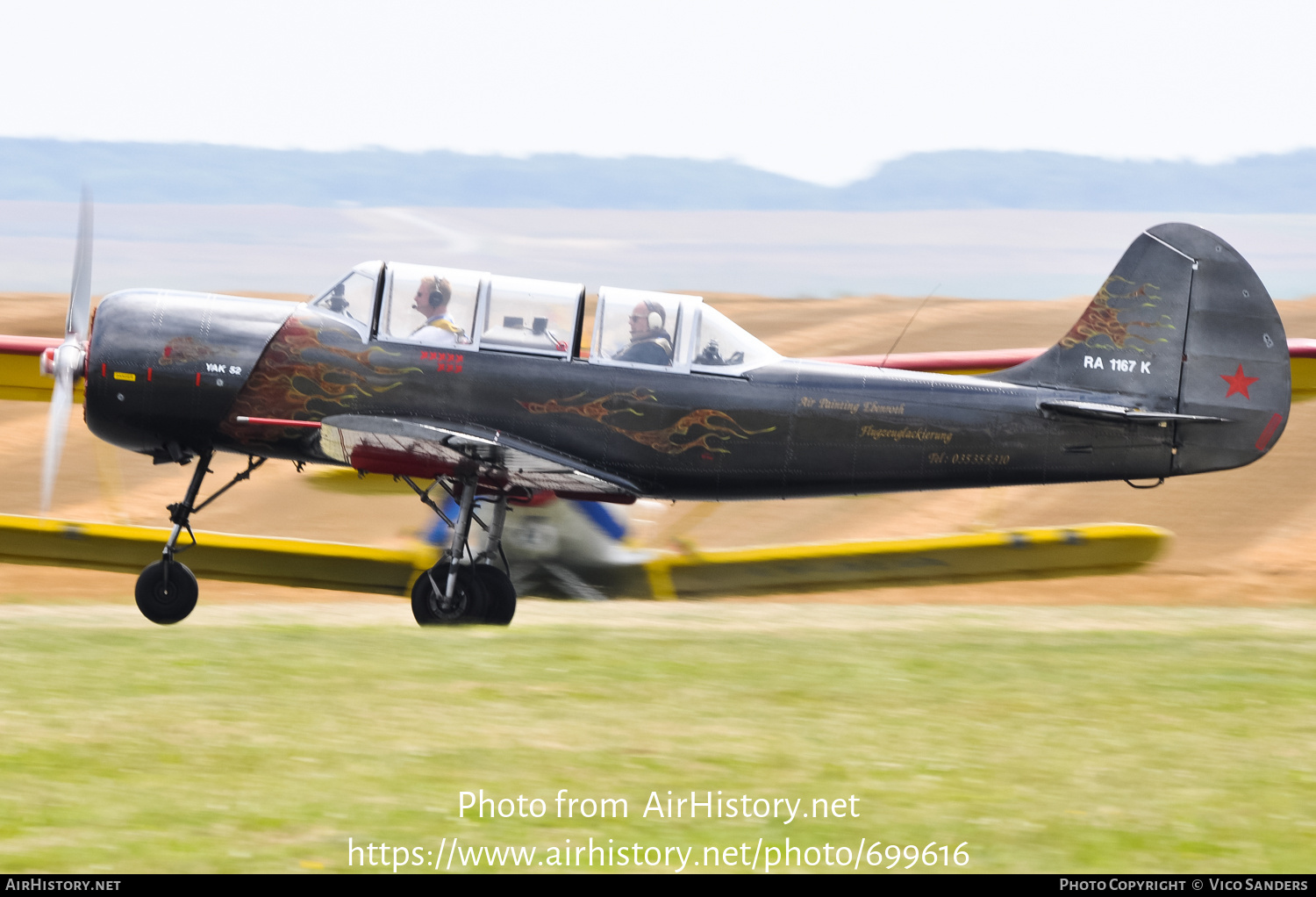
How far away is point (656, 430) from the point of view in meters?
11.1

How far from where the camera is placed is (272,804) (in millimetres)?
5445

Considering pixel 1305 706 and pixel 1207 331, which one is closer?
pixel 1305 706

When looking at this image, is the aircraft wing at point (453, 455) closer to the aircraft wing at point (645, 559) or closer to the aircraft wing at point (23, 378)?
the aircraft wing at point (645, 559)

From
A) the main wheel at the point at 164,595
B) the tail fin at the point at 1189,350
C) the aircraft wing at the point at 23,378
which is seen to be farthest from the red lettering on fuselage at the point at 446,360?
the aircraft wing at the point at 23,378

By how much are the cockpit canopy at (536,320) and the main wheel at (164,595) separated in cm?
267

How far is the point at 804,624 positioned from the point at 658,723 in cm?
547

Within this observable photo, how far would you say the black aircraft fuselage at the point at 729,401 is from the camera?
11.1 m

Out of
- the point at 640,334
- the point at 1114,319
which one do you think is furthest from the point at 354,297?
the point at 1114,319

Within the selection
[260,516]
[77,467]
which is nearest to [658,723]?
[260,516]

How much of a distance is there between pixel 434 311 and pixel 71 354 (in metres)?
3.04

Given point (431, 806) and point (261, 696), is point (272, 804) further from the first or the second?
point (261, 696)

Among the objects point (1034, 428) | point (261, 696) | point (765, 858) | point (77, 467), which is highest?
point (1034, 428)

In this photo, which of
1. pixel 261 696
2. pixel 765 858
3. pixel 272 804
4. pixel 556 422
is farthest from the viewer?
pixel 556 422

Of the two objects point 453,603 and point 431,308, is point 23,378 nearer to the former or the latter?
point 431,308
